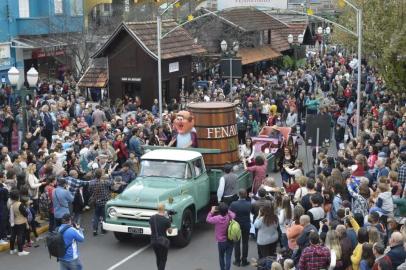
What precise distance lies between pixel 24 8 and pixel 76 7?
3.90m

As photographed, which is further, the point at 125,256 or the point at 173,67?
the point at 173,67

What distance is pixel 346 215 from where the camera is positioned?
11945 mm

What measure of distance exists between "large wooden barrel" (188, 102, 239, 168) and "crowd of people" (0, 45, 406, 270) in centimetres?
73

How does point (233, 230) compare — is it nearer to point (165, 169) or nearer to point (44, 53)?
point (165, 169)

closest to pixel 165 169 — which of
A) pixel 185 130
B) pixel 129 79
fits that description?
pixel 185 130

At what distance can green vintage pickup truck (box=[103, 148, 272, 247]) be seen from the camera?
1467 cm

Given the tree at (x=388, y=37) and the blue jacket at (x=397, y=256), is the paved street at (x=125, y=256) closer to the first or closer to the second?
the blue jacket at (x=397, y=256)

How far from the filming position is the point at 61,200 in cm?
1486

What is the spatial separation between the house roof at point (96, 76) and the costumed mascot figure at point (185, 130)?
1603 centimetres

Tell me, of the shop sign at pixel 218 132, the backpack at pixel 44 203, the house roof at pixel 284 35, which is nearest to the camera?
the backpack at pixel 44 203

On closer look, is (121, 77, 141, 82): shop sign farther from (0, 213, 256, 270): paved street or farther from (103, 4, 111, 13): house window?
(0, 213, 256, 270): paved street

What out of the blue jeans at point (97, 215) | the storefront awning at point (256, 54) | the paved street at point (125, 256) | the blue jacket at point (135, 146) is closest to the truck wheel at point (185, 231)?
the paved street at point (125, 256)

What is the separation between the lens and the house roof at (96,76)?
33.4 m

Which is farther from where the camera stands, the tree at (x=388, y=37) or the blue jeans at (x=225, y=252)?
the tree at (x=388, y=37)
